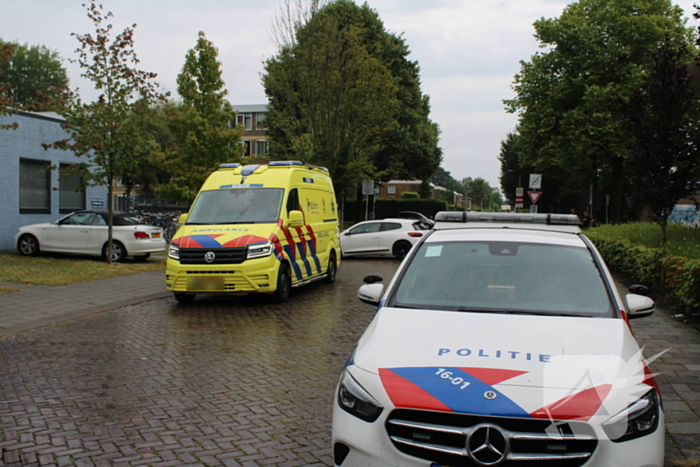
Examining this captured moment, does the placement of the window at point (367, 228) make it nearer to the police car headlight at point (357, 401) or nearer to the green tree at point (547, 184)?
the police car headlight at point (357, 401)

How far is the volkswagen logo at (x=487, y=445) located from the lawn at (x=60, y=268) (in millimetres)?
10801

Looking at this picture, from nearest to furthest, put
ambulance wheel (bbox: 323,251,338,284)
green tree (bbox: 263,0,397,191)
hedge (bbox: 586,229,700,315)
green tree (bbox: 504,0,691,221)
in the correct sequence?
hedge (bbox: 586,229,700,315), ambulance wheel (bbox: 323,251,338,284), green tree (bbox: 263,0,397,191), green tree (bbox: 504,0,691,221)

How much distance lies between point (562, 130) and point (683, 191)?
64.4 feet

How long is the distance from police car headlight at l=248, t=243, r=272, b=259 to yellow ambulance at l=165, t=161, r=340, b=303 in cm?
2

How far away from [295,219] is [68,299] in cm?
408

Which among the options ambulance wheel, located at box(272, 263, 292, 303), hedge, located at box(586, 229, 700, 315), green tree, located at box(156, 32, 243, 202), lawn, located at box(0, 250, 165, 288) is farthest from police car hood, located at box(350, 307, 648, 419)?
green tree, located at box(156, 32, 243, 202)

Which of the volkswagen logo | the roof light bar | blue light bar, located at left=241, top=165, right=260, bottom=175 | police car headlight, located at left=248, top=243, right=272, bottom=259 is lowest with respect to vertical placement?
the volkswagen logo

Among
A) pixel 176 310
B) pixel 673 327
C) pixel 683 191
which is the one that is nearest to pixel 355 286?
A: pixel 176 310

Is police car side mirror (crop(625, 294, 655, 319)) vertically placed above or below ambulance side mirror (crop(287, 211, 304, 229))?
below

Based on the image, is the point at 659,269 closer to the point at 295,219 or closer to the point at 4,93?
the point at 295,219

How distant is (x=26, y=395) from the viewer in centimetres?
529

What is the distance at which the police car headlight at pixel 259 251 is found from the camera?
10172 mm

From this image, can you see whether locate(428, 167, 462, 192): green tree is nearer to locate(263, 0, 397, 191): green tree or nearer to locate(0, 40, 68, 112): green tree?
locate(0, 40, 68, 112): green tree

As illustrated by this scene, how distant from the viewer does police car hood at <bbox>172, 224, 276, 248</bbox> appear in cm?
1018
